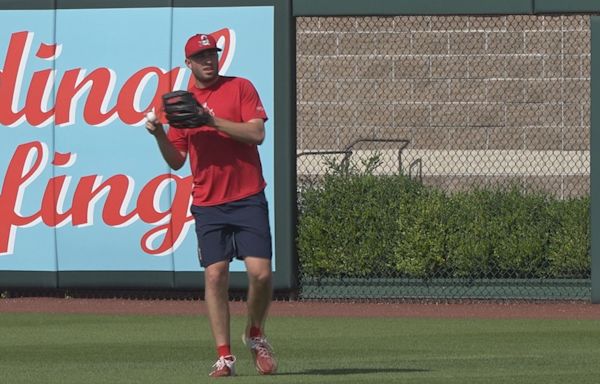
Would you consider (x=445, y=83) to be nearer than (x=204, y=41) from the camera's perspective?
No

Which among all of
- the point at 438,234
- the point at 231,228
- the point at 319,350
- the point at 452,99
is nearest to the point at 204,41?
the point at 231,228

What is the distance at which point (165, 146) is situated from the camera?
361 inches

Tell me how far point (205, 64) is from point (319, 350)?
104 inches

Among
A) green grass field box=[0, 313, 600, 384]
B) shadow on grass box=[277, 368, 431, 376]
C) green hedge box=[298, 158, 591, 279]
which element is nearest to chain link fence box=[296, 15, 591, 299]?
green hedge box=[298, 158, 591, 279]

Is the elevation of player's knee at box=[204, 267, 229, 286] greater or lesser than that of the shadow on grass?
greater

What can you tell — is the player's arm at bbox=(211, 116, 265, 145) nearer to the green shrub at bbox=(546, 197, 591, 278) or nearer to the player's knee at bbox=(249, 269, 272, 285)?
the player's knee at bbox=(249, 269, 272, 285)

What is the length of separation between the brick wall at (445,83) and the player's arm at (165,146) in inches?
427

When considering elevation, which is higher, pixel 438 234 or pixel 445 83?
pixel 445 83

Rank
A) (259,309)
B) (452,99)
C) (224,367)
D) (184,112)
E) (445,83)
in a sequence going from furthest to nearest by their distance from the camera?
(452,99)
(445,83)
(259,309)
(224,367)
(184,112)

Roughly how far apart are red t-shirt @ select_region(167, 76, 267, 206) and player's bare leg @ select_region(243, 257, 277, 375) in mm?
410

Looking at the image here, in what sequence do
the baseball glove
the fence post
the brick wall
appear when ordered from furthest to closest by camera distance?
the brick wall < the fence post < the baseball glove

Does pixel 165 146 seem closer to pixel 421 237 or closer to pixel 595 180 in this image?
pixel 421 237

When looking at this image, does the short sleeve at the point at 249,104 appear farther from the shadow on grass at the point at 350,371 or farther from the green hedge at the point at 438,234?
the green hedge at the point at 438,234

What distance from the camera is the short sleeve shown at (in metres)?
9.18
